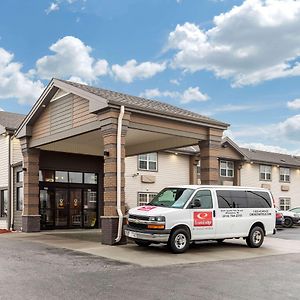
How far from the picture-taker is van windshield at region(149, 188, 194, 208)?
45.5 feet

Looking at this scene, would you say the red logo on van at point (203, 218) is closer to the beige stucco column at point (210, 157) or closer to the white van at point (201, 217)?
the white van at point (201, 217)

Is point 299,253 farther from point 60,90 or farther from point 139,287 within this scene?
point 60,90

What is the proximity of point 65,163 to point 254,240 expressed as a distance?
38.2 feet

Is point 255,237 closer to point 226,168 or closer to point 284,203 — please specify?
point 226,168

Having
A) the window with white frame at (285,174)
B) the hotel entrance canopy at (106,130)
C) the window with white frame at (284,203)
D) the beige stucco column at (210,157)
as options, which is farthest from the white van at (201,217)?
the window with white frame at (285,174)

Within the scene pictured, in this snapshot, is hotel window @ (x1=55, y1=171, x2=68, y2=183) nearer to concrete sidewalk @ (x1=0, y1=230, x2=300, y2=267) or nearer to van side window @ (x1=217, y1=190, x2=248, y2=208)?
concrete sidewalk @ (x1=0, y1=230, x2=300, y2=267)

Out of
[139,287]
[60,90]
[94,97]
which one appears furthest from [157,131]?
[139,287]

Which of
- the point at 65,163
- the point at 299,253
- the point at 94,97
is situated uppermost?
the point at 94,97

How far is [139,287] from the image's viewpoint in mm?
8391

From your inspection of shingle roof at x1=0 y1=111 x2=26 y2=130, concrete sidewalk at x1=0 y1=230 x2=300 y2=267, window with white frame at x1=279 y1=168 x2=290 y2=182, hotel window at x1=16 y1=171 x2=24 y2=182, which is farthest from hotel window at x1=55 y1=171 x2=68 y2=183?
window with white frame at x1=279 y1=168 x2=290 y2=182

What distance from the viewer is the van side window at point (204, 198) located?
14.1 meters

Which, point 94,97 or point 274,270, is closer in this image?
point 274,270

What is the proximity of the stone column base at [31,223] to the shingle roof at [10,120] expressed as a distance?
476 cm

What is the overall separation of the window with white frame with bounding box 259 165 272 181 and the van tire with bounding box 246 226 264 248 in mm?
20580
